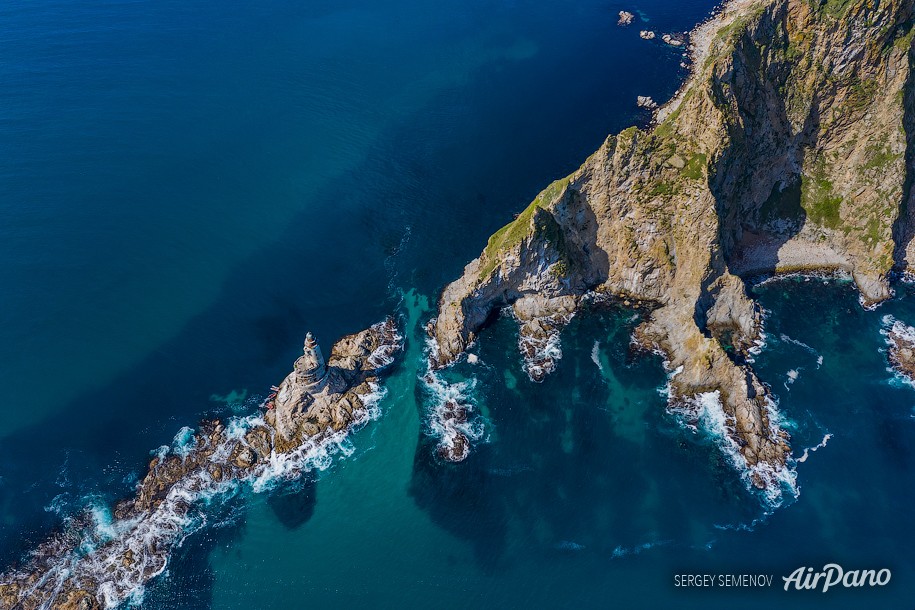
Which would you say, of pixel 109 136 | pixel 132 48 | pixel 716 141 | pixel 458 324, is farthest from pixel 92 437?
pixel 132 48

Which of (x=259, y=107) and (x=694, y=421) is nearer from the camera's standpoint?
(x=694, y=421)

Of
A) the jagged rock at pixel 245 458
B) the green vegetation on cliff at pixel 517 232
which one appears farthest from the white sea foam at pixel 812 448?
the jagged rock at pixel 245 458

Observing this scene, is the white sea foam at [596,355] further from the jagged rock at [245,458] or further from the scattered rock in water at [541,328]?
the jagged rock at [245,458]

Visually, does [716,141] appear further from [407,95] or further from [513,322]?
[407,95]

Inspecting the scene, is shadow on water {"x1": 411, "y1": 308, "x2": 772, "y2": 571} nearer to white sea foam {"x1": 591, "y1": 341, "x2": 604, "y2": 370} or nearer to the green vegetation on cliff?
white sea foam {"x1": 591, "y1": 341, "x2": 604, "y2": 370}

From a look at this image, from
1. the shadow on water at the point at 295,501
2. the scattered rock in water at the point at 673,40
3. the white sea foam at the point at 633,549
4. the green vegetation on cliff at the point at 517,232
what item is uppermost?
the scattered rock in water at the point at 673,40

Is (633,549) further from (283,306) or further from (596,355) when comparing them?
(283,306)

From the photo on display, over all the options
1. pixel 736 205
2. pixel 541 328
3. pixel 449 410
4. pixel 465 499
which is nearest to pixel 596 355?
pixel 541 328
